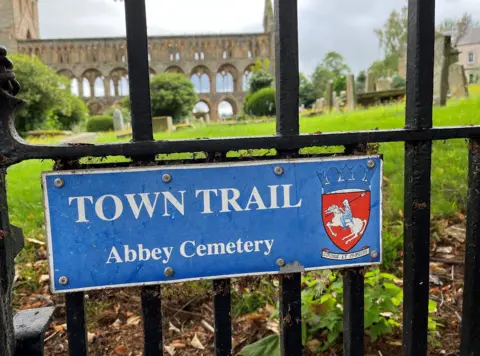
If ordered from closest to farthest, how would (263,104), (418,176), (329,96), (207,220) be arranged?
1. (207,220)
2. (418,176)
3. (329,96)
4. (263,104)

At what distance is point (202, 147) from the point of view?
3.47ft

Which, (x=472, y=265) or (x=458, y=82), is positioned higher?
(x=458, y=82)

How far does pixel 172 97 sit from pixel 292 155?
2321cm

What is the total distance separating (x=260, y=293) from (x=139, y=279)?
1.17 meters

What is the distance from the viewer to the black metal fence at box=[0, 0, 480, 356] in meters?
1.00

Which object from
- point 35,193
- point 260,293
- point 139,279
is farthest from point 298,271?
point 35,193

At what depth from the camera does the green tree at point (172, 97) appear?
77.4 feet

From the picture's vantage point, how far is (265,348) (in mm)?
1539

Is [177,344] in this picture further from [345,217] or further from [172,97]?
[172,97]

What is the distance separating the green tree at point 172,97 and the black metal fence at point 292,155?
22957 millimetres

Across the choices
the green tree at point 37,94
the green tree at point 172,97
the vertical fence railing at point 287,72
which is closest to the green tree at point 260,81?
the green tree at point 172,97

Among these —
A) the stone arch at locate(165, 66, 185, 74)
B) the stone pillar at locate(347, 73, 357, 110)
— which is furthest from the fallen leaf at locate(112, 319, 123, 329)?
the stone arch at locate(165, 66, 185, 74)

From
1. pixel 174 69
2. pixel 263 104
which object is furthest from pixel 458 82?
pixel 174 69

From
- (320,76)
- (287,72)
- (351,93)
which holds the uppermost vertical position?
(320,76)
